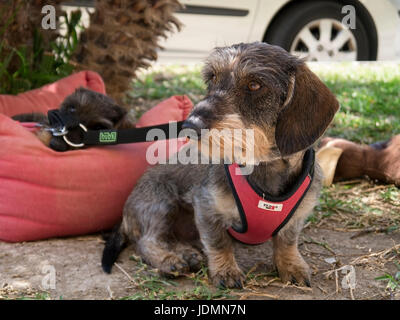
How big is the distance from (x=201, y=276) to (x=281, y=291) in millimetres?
528

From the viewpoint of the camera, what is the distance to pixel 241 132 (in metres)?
2.81

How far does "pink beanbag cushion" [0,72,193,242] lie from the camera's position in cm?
384

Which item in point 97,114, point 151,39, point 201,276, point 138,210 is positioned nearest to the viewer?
point 201,276

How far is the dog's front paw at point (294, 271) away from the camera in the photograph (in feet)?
10.8

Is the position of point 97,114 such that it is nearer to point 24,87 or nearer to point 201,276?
point 201,276

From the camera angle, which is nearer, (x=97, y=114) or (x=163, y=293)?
(x=163, y=293)

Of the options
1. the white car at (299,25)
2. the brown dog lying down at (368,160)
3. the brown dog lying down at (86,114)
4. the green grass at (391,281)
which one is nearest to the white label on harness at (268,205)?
the green grass at (391,281)

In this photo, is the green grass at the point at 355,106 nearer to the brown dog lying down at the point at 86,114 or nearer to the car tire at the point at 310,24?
the car tire at the point at 310,24

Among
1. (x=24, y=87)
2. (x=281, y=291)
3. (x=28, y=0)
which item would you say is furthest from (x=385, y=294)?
(x=28, y=0)

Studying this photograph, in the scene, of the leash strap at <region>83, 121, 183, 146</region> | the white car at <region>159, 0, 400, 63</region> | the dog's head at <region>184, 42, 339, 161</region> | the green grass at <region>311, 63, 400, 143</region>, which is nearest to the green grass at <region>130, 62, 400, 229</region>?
the green grass at <region>311, 63, 400, 143</region>

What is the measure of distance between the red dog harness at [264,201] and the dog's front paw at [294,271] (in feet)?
0.84

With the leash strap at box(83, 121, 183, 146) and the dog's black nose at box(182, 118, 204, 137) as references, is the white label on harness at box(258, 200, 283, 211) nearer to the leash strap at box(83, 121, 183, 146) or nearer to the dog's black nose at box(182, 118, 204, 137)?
the dog's black nose at box(182, 118, 204, 137)

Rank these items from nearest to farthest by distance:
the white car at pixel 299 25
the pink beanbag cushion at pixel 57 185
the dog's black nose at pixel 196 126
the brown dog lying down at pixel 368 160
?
the dog's black nose at pixel 196 126
the pink beanbag cushion at pixel 57 185
the brown dog lying down at pixel 368 160
the white car at pixel 299 25

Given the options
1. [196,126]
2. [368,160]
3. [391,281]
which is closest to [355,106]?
[368,160]
